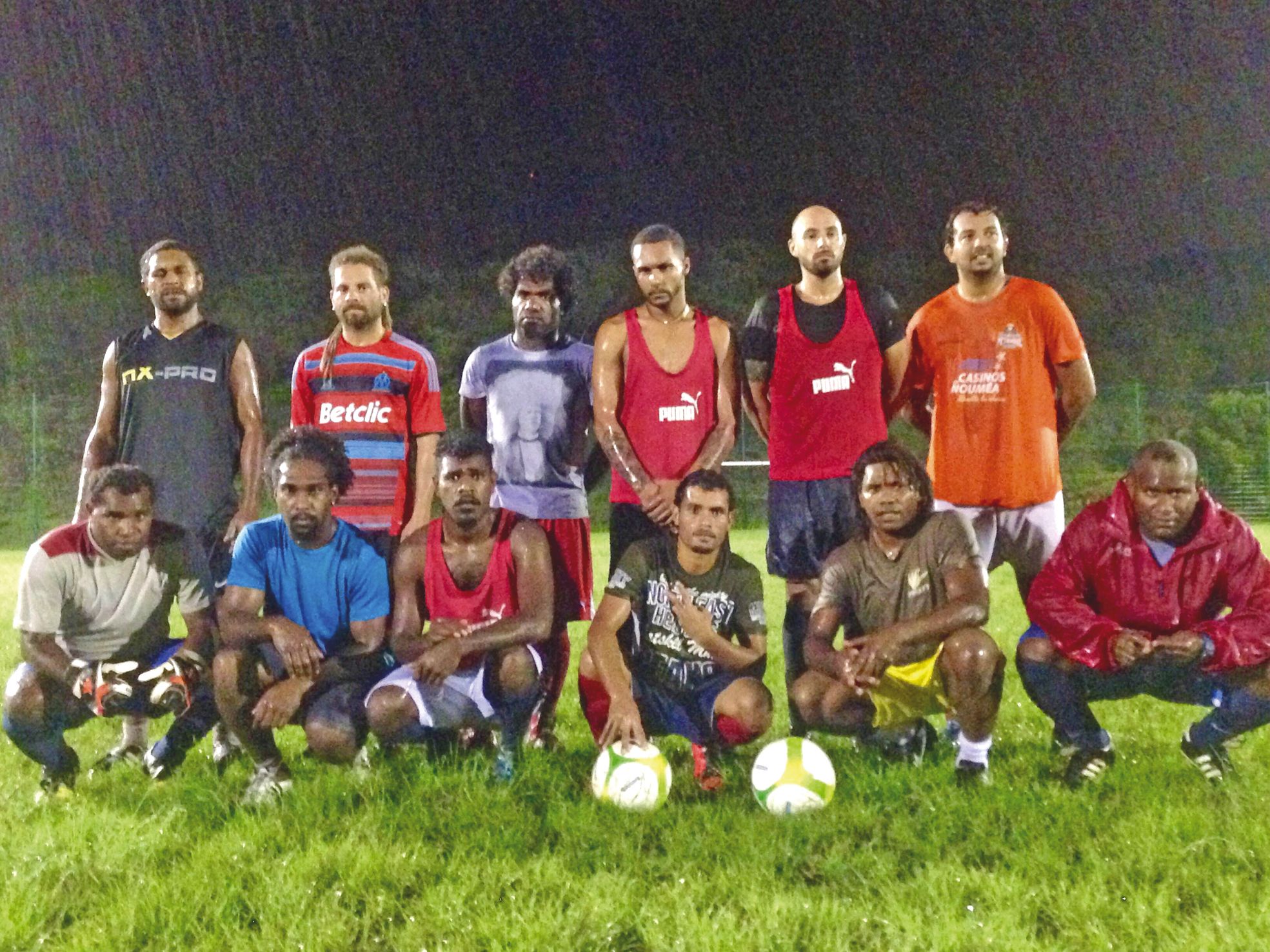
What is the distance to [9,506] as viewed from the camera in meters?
19.8

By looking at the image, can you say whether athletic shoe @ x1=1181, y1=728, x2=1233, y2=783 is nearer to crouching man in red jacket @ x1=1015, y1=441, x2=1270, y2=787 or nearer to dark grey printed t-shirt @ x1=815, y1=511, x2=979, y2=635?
crouching man in red jacket @ x1=1015, y1=441, x2=1270, y2=787

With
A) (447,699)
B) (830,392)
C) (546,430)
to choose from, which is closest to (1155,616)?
(830,392)

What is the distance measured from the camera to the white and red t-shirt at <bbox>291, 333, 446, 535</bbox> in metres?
4.86

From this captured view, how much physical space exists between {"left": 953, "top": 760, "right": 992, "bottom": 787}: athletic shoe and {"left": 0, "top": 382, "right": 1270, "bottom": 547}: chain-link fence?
14932 mm

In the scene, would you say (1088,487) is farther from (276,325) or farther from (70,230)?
(70,230)

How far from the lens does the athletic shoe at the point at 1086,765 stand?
4.04 metres

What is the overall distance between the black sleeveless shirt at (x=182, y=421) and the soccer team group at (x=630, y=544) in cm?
1

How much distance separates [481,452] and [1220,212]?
34.9 metres

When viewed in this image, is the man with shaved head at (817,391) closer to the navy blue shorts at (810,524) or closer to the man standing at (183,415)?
the navy blue shorts at (810,524)

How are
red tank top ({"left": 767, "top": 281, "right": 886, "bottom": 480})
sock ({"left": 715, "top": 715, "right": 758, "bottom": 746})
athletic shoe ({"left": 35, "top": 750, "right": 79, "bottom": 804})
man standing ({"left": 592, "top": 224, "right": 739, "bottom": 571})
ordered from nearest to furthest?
athletic shoe ({"left": 35, "top": 750, "right": 79, "bottom": 804})
sock ({"left": 715, "top": 715, "right": 758, "bottom": 746})
man standing ({"left": 592, "top": 224, "right": 739, "bottom": 571})
red tank top ({"left": 767, "top": 281, "right": 886, "bottom": 480})

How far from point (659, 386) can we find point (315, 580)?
1.59 m

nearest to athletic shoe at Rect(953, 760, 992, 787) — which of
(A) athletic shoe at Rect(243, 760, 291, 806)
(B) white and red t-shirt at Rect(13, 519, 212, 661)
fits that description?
(A) athletic shoe at Rect(243, 760, 291, 806)

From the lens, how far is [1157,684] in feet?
14.0

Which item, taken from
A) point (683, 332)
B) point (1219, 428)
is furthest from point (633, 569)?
point (1219, 428)
